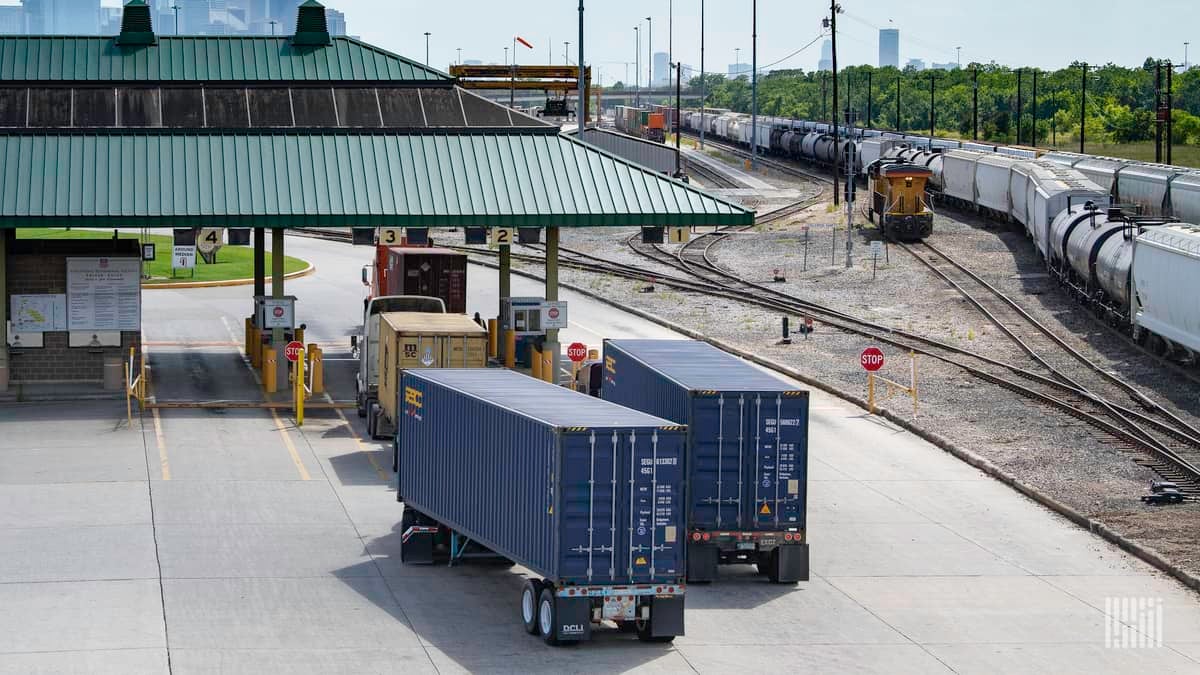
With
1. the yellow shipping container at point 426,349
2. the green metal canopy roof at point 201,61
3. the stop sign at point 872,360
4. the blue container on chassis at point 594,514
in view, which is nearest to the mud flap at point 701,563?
the blue container on chassis at point 594,514

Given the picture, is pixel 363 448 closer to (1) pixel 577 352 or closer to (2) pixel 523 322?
(1) pixel 577 352

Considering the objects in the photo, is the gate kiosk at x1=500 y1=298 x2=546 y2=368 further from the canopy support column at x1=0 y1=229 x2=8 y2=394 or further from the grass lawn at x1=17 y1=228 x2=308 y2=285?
the grass lawn at x1=17 y1=228 x2=308 y2=285

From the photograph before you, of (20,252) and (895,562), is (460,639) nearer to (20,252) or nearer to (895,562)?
(895,562)

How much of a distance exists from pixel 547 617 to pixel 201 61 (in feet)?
86.4

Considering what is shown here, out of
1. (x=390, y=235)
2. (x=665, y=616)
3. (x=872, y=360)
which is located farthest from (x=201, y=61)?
(x=665, y=616)

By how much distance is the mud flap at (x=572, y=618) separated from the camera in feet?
66.7

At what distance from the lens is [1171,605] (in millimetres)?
23156

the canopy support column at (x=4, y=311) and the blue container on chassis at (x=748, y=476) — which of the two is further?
the canopy support column at (x=4, y=311)

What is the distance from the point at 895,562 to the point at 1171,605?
4142 millimetres

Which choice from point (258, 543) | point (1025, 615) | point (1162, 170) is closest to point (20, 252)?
point (258, 543)

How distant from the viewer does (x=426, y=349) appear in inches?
1297

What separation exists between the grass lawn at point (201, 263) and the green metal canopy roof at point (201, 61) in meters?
18.8

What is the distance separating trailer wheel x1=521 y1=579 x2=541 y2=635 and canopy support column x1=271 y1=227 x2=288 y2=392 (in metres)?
18.8

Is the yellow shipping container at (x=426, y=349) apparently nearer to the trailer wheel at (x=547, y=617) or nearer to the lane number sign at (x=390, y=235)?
the lane number sign at (x=390, y=235)
